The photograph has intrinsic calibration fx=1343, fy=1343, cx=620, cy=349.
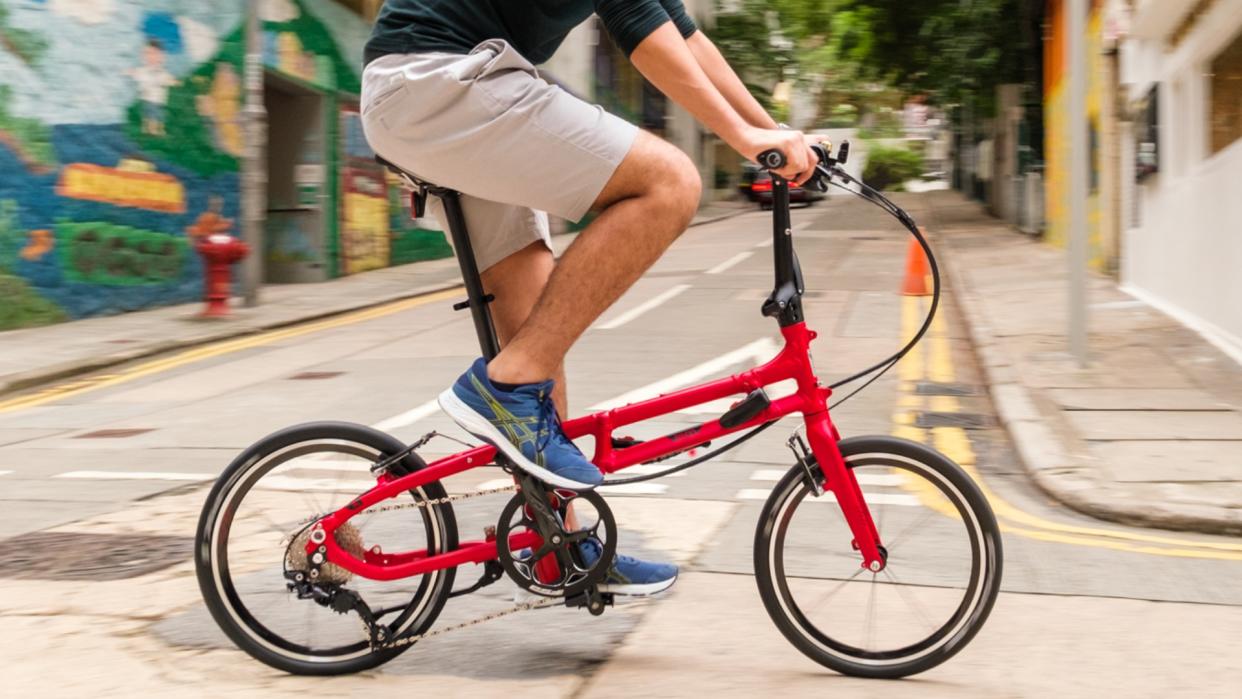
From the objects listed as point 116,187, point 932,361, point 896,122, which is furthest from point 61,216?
point 896,122

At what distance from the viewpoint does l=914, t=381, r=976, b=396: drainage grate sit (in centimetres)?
888

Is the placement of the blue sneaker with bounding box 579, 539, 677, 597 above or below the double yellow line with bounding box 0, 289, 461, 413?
above

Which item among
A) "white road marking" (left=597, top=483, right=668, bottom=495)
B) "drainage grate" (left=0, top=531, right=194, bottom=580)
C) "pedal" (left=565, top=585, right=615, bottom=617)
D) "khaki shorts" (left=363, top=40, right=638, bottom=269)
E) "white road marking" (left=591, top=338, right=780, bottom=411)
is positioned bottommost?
"white road marking" (left=591, top=338, right=780, bottom=411)

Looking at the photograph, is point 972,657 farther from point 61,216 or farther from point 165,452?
point 61,216

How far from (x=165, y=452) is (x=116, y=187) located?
8659mm

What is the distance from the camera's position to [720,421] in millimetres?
3281

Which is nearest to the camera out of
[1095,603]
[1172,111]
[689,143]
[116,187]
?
[1095,603]

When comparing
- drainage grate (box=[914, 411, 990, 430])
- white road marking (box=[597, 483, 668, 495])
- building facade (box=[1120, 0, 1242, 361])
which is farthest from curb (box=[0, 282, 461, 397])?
building facade (box=[1120, 0, 1242, 361])

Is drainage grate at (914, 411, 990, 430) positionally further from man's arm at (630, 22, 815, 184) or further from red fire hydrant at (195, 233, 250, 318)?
red fire hydrant at (195, 233, 250, 318)

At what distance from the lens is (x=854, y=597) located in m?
3.36

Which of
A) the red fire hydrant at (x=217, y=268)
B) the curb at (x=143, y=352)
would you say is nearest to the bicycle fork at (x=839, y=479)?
the curb at (x=143, y=352)

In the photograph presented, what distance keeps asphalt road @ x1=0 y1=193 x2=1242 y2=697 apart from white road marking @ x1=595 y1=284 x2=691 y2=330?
1.75 m

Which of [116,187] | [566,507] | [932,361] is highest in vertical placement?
[116,187]

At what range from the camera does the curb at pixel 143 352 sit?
10.3 meters
